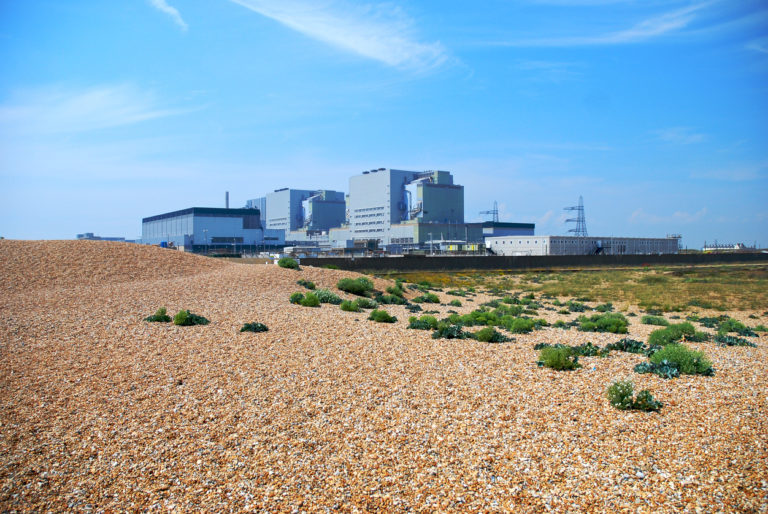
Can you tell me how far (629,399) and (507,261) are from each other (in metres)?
61.2

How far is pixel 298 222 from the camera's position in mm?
141125

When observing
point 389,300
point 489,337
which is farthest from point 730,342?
point 389,300

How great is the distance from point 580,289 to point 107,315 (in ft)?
117

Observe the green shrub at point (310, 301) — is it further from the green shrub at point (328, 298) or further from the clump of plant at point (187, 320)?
the clump of plant at point (187, 320)

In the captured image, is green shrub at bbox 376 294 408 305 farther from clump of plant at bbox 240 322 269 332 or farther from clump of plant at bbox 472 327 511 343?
clump of plant at bbox 240 322 269 332

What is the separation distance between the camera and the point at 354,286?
26.9 meters

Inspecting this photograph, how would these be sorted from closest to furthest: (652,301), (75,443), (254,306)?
(75,443), (254,306), (652,301)

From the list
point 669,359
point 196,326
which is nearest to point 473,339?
point 669,359

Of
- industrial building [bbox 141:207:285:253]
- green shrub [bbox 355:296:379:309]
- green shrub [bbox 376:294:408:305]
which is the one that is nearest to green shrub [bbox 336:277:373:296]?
green shrub [bbox 376:294:408:305]

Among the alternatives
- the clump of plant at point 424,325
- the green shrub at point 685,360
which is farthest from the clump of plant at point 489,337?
the green shrub at point 685,360

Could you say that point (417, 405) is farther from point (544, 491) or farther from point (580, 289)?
point (580, 289)

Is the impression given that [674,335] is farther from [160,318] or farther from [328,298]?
[160,318]

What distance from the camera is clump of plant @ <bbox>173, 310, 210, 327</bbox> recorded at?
50.6 ft

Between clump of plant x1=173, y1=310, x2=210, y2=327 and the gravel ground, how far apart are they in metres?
0.80
